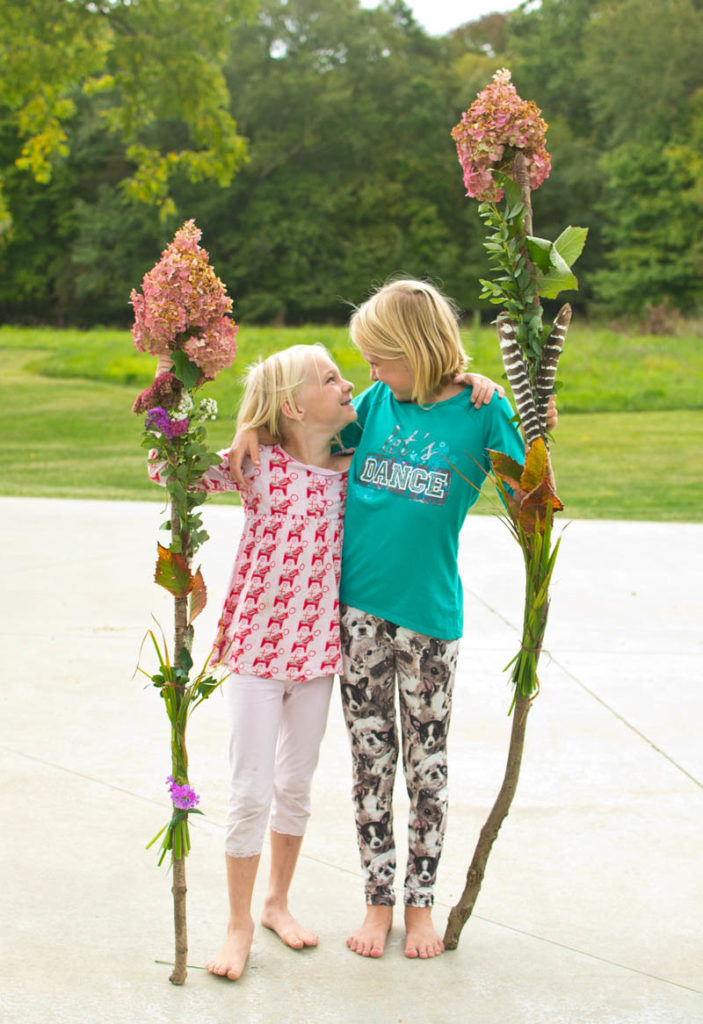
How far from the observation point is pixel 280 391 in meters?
2.77

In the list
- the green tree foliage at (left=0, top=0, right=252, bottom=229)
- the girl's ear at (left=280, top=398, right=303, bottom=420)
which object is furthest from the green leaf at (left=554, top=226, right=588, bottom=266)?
the green tree foliage at (left=0, top=0, right=252, bottom=229)

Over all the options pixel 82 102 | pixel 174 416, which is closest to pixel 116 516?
pixel 174 416

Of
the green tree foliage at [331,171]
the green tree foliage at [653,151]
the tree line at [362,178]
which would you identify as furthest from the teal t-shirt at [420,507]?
the green tree foliage at [331,171]

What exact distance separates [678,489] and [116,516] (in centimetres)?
549

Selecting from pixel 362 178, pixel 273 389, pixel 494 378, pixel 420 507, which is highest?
pixel 362 178

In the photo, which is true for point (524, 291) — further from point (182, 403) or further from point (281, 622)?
point (281, 622)

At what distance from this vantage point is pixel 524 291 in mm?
2549

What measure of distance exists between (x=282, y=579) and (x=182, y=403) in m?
0.52

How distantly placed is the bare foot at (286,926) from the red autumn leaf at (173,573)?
89 cm

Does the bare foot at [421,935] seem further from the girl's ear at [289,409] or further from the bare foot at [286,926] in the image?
the girl's ear at [289,409]

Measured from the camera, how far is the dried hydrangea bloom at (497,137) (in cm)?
253

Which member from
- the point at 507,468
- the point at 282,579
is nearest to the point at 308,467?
the point at 282,579

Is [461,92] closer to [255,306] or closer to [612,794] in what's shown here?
[255,306]

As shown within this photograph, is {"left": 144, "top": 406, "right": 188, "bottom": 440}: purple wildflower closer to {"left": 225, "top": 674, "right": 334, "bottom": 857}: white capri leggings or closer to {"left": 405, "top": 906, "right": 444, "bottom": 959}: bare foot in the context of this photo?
{"left": 225, "top": 674, "right": 334, "bottom": 857}: white capri leggings
